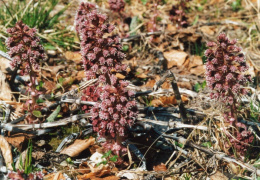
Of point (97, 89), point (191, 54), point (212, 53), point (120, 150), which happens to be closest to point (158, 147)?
point (120, 150)

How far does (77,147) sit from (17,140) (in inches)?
23.4

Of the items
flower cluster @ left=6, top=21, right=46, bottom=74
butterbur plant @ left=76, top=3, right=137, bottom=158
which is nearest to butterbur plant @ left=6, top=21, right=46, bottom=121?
flower cluster @ left=6, top=21, right=46, bottom=74

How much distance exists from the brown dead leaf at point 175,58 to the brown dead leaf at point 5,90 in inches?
85.0

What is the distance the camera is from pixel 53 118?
3.69m

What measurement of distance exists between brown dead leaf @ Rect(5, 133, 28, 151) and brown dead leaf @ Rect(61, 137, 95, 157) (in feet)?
1.37

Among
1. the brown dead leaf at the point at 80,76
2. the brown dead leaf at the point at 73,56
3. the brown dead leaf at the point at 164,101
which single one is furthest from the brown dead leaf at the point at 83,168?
the brown dead leaf at the point at 73,56

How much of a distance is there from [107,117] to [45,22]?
3.07 meters

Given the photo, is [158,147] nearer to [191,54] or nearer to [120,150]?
[120,150]

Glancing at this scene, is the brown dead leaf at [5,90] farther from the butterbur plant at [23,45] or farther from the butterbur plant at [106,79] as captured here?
the butterbur plant at [106,79]

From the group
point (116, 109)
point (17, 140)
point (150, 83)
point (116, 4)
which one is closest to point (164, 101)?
point (150, 83)

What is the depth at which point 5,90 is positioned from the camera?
4.06 m

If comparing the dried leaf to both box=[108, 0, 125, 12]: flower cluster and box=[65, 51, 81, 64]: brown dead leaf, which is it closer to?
box=[108, 0, 125, 12]: flower cluster

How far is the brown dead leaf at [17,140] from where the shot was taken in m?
3.42

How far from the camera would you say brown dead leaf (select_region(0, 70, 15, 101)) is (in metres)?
4.04
